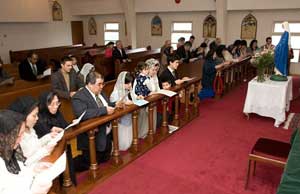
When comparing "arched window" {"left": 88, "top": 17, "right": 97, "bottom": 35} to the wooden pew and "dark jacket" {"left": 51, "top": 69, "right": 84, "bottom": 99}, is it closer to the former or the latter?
the wooden pew

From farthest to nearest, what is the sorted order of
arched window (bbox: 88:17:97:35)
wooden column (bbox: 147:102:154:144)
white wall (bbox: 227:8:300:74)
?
arched window (bbox: 88:17:97:35), white wall (bbox: 227:8:300:74), wooden column (bbox: 147:102:154:144)

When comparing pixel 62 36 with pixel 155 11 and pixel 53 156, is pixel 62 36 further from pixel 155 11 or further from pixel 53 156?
pixel 53 156

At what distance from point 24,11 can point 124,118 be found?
943cm

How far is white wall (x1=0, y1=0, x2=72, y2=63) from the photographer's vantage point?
1205 cm

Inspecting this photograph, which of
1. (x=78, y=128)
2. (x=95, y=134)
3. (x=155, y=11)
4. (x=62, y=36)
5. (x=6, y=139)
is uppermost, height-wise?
(x=155, y=11)

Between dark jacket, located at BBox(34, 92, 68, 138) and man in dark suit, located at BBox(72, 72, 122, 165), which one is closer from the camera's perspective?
Answer: dark jacket, located at BBox(34, 92, 68, 138)

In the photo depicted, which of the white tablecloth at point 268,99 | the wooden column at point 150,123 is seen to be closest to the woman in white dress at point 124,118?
the wooden column at point 150,123

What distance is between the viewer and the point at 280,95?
5.02m

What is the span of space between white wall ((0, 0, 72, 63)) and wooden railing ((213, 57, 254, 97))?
29.9 ft

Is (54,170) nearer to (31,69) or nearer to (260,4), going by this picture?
(31,69)

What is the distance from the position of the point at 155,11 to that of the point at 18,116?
440 inches

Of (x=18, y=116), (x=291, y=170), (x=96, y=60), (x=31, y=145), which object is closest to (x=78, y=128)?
(x=31, y=145)

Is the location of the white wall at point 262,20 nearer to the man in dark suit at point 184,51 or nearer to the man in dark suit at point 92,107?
the man in dark suit at point 184,51

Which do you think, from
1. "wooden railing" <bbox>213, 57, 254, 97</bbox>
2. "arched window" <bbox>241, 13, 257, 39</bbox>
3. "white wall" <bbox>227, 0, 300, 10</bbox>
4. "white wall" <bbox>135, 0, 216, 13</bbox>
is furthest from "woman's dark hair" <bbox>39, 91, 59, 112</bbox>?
"arched window" <bbox>241, 13, 257, 39</bbox>
